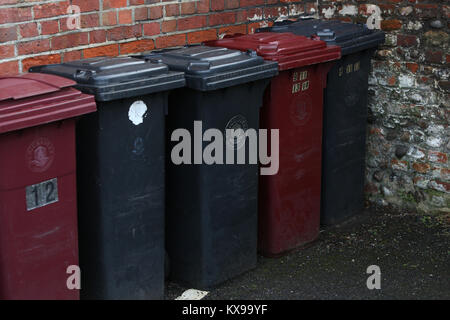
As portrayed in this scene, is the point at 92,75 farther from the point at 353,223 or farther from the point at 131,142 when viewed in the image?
the point at 353,223

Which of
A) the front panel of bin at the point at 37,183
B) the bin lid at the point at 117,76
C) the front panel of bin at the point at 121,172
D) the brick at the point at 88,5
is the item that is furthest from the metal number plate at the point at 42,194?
the brick at the point at 88,5

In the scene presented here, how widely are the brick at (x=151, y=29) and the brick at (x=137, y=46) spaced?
48 millimetres

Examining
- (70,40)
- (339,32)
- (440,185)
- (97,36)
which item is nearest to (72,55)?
(70,40)

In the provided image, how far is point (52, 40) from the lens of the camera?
4.72 meters

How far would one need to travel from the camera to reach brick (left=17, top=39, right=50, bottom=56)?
15.0ft

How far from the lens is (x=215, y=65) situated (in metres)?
4.37

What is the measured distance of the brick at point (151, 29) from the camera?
5.25 meters

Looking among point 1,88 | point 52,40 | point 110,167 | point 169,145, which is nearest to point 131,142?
point 110,167

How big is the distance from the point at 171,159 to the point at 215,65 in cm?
61

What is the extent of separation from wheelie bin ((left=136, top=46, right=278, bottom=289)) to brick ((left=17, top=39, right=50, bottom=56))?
0.62 meters

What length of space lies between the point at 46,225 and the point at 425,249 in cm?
280

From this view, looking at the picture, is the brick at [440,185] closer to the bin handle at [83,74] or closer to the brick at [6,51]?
the bin handle at [83,74]

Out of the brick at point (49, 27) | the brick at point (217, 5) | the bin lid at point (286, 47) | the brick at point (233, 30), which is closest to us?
the brick at point (49, 27)

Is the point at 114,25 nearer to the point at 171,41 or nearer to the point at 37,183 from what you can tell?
the point at 171,41
